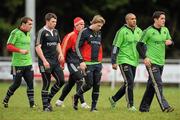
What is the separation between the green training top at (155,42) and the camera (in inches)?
654

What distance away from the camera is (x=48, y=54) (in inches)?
661

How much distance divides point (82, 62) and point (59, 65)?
896 mm

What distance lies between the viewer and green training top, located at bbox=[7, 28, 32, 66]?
57.9ft

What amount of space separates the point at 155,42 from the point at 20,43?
3.41 meters

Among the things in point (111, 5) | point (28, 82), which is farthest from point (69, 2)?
point (28, 82)

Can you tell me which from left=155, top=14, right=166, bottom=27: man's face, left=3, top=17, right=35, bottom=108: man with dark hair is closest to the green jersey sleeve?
left=155, top=14, right=166, bottom=27: man's face

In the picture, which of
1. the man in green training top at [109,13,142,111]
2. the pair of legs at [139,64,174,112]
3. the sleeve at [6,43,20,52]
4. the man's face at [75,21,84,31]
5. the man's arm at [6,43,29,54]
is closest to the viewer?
the pair of legs at [139,64,174,112]

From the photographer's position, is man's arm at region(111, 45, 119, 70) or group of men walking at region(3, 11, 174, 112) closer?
group of men walking at region(3, 11, 174, 112)

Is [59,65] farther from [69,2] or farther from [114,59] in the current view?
[69,2]

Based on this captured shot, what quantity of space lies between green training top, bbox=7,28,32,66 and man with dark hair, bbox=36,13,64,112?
3.75ft

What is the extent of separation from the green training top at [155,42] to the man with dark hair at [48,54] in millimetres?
2017

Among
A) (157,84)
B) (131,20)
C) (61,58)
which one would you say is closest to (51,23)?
(61,58)

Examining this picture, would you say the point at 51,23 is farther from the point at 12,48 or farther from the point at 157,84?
the point at 157,84

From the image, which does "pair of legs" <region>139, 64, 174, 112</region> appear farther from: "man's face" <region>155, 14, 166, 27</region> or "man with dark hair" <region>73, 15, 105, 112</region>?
"man with dark hair" <region>73, 15, 105, 112</region>
